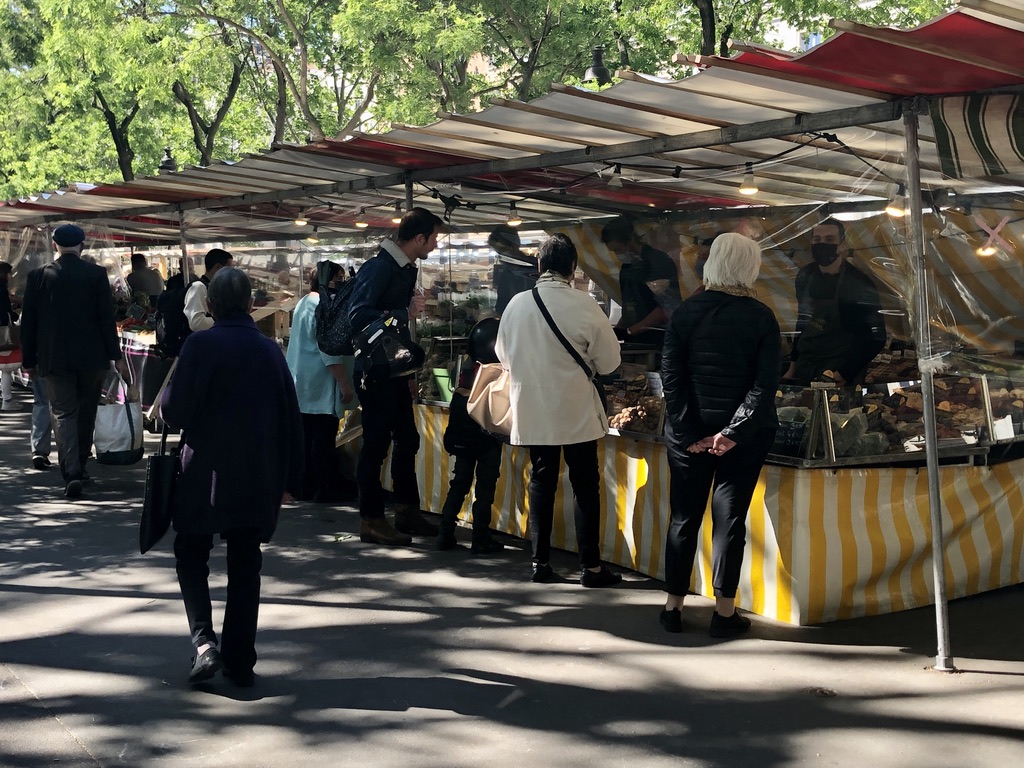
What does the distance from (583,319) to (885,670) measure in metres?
2.19

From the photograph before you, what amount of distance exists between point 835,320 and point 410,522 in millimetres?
2913

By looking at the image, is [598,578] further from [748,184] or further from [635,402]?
[748,184]

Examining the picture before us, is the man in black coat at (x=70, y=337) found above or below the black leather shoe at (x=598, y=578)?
above

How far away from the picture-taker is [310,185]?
354 inches

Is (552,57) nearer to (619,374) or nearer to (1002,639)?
(619,374)

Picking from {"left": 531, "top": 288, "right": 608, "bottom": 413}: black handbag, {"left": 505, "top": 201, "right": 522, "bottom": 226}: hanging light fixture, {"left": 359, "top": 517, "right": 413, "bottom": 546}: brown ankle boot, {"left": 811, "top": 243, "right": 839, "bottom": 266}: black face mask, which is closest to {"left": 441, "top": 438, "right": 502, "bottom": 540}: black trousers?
{"left": 359, "top": 517, "right": 413, "bottom": 546}: brown ankle boot

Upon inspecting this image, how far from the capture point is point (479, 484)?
648cm

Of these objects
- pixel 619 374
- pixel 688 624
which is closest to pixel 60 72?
pixel 619 374

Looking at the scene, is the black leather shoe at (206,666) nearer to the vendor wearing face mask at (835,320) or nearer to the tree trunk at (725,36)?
the vendor wearing face mask at (835,320)

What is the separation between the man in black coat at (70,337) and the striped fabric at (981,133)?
6205 millimetres

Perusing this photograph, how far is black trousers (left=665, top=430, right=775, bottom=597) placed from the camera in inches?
189

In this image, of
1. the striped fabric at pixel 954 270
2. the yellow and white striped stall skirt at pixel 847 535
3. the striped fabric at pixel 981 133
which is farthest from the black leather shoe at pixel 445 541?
the striped fabric at pixel 981 133

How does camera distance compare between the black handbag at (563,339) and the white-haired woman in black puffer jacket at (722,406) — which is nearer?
the white-haired woman in black puffer jacket at (722,406)

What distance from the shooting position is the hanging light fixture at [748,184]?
6.11 meters
